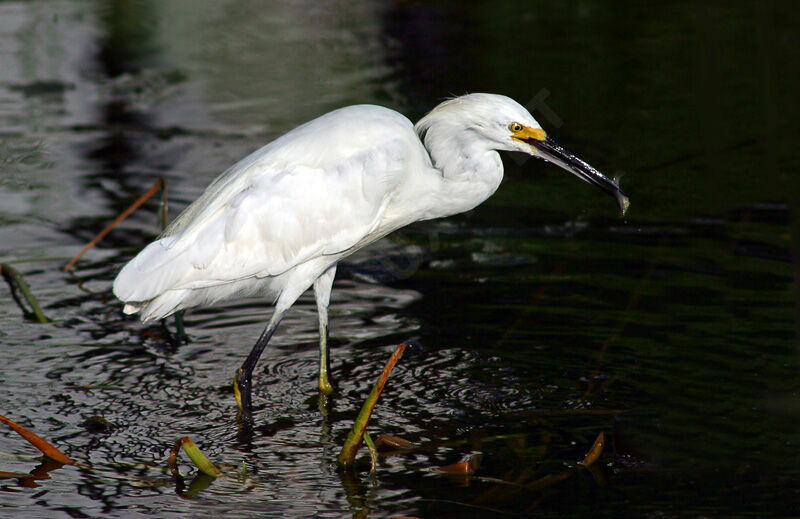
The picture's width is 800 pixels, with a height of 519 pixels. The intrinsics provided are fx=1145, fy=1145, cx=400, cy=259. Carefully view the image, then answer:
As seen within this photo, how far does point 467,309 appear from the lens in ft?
21.5

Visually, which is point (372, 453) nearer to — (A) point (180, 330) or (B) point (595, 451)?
(B) point (595, 451)

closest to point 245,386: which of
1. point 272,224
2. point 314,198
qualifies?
point 272,224

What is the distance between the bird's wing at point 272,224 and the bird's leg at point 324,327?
0.42 m

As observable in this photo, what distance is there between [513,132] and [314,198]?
0.97 metres

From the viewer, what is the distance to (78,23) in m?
14.8

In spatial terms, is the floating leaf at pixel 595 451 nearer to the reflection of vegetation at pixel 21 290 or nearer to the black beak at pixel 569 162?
the black beak at pixel 569 162

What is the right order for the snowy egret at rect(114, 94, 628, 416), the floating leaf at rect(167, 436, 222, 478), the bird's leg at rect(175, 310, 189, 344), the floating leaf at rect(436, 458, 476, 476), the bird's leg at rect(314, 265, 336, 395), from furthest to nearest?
the bird's leg at rect(175, 310, 189, 344)
the bird's leg at rect(314, 265, 336, 395)
the snowy egret at rect(114, 94, 628, 416)
the floating leaf at rect(436, 458, 476, 476)
the floating leaf at rect(167, 436, 222, 478)

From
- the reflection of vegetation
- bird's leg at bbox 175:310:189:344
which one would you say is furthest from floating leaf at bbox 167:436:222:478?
the reflection of vegetation

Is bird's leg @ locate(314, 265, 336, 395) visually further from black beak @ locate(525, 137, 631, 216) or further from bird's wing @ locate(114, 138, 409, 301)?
black beak @ locate(525, 137, 631, 216)

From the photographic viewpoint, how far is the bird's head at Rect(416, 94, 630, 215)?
519cm

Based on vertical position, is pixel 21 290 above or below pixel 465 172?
below

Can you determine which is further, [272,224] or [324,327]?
[324,327]

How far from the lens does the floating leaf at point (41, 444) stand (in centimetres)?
455

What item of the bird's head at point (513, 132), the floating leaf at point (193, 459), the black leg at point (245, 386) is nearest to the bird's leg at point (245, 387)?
the black leg at point (245, 386)
